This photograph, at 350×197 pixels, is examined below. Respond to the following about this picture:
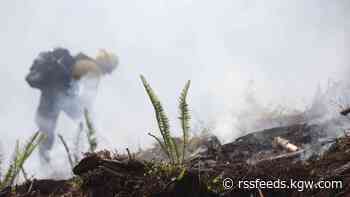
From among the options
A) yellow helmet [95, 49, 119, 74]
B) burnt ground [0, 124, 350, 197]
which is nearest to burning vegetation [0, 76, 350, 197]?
burnt ground [0, 124, 350, 197]

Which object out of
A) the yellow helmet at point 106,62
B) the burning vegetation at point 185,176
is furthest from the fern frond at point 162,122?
the yellow helmet at point 106,62

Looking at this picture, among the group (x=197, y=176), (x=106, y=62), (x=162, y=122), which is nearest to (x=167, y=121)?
A: (x=162, y=122)

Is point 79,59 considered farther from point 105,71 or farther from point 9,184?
point 9,184

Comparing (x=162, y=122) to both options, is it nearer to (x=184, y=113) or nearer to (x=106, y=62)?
(x=184, y=113)

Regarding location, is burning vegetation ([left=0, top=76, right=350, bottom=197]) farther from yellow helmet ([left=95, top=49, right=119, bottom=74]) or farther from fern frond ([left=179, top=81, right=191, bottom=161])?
yellow helmet ([left=95, top=49, right=119, bottom=74])

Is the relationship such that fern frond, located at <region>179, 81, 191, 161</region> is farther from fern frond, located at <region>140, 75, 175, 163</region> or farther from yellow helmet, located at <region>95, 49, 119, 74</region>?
yellow helmet, located at <region>95, 49, 119, 74</region>

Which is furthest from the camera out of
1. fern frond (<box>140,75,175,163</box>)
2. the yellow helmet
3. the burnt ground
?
the yellow helmet

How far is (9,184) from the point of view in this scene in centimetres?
529

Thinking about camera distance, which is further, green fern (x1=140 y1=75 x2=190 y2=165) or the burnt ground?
green fern (x1=140 y1=75 x2=190 y2=165)

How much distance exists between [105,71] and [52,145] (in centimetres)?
431

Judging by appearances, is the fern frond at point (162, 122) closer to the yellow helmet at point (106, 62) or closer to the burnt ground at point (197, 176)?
the burnt ground at point (197, 176)

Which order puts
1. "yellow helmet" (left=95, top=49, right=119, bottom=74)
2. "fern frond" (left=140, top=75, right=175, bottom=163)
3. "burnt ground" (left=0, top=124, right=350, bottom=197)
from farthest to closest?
"yellow helmet" (left=95, top=49, right=119, bottom=74) < "fern frond" (left=140, top=75, right=175, bottom=163) < "burnt ground" (left=0, top=124, right=350, bottom=197)

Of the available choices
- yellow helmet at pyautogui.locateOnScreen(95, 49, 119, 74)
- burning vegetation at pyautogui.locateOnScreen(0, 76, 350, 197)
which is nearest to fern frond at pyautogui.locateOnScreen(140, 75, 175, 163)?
burning vegetation at pyautogui.locateOnScreen(0, 76, 350, 197)

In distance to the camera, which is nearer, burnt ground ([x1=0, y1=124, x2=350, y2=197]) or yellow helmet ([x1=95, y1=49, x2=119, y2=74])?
burnt ground ([x1=0, y1=124, x2=350, y2=197])
